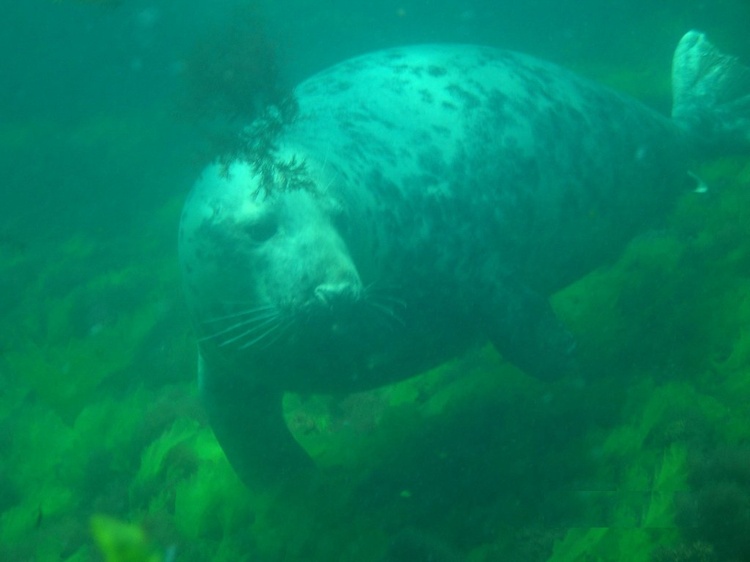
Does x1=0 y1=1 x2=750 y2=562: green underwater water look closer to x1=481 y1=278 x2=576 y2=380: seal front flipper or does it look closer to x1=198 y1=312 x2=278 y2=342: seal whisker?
x1=481 y1=278 x2=576 y2=380: seal front flipper

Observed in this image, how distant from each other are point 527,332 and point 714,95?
4.96 m

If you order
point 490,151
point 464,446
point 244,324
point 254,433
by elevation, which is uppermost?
point 490,151

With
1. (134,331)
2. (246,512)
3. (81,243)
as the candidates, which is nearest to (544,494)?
(246,512)

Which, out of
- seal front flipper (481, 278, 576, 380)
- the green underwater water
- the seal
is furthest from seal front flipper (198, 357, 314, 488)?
seal front flipper (481, 278, 576, 380)

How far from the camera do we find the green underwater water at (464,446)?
11.5ft

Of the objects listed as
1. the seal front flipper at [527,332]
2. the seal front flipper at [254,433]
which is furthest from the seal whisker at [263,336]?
the seal front flipper at [527,332]

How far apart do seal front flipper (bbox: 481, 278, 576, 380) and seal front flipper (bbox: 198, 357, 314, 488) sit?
74.6 inches

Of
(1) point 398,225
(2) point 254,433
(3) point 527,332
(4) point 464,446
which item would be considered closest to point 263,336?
(1) point 398,225

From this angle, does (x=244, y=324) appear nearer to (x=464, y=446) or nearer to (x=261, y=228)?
(x=261, y=228)

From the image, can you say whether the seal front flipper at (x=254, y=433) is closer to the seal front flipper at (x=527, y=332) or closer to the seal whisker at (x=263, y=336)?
the seal whisker at (x=263, y=336)

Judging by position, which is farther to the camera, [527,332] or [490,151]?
[490,151]

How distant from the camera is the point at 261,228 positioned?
3.47 m

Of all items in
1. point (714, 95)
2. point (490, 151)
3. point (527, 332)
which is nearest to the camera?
point (527, 332)

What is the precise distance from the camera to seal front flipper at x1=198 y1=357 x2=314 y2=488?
4.78 meters
